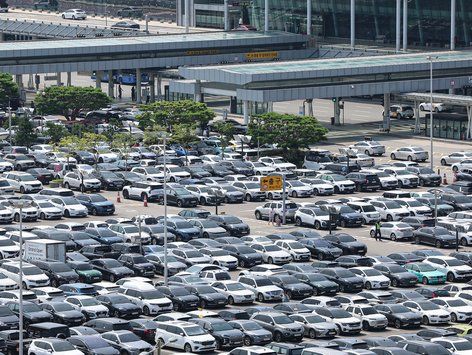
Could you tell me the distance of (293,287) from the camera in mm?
80688

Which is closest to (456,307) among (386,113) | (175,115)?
(175,115)

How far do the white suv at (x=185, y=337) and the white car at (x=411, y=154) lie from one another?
54627 mm

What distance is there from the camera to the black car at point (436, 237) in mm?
93375

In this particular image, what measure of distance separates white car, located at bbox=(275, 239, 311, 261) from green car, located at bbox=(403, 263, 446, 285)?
21.9 feet

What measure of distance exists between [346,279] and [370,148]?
4514cm

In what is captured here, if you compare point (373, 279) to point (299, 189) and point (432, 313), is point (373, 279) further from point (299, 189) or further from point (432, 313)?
point (299, 189)

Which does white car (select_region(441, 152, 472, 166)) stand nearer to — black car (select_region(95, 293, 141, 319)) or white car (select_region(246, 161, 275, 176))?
white car (select_region(246, 161, 275, 176))

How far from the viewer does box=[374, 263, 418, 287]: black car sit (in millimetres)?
83312

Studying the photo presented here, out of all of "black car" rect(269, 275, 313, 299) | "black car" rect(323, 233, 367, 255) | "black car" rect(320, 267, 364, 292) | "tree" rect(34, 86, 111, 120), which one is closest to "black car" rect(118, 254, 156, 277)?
"black car" rect(269, 275, 313, 299)

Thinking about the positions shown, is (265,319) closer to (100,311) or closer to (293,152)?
(100,311)

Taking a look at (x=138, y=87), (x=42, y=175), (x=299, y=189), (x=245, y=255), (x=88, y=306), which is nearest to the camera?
(x=88, y=306)

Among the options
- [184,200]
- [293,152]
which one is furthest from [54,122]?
[184,200]

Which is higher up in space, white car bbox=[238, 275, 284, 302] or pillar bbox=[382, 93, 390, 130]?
pillar bbox=[382, 93, 390, 130]

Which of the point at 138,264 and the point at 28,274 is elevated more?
the point at 28,274
